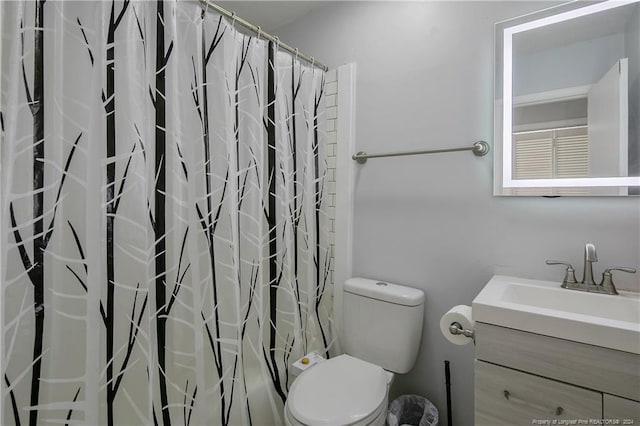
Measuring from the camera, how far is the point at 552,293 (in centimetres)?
115

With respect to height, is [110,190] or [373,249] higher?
[110,190]

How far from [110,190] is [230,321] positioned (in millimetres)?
671

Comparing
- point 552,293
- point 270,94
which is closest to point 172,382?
point 270,94

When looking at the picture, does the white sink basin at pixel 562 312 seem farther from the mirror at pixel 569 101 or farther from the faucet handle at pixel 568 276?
the mirror at pixel 569 101

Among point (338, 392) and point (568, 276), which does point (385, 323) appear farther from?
point (568, 276)

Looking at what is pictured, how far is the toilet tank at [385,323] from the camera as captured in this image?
148 centimetres

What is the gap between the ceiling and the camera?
1.89m

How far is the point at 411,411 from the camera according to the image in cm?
156

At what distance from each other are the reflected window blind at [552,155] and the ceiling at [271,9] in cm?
142

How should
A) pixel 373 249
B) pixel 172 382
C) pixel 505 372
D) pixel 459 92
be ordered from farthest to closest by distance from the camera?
pixel 373 249 → pixel 459 92 → pixel 172 382 → pixel 505 372

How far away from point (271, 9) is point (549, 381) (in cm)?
225

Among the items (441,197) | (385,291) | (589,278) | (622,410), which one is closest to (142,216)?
(385,291)

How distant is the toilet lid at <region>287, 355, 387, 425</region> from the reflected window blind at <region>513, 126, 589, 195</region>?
101 centimetres

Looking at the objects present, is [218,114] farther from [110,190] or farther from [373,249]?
[373,249]
